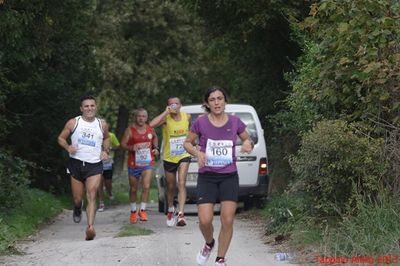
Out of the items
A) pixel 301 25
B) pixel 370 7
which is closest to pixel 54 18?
pixel 301 25

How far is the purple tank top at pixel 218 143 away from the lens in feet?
25.7

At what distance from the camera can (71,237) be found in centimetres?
1152

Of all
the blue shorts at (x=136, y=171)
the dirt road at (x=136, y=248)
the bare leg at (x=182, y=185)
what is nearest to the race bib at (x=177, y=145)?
the bare leg at (x=182, y=185)

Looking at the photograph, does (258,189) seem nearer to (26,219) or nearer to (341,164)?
(26,219)

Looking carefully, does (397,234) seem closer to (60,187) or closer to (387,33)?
(387,33)

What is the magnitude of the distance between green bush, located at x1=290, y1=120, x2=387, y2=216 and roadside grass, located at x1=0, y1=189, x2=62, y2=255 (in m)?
4.04

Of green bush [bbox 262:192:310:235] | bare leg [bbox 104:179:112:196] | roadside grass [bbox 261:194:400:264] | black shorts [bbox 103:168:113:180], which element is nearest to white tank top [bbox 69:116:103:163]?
green bush [bbox 262:192:310:235]

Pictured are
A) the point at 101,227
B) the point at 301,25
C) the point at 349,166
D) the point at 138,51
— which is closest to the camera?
the point at 349,166

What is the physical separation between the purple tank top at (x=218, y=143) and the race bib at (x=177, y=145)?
4.26m

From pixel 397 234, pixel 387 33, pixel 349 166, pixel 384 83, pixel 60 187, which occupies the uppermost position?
pixel 387 33

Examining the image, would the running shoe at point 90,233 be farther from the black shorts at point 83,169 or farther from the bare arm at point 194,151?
the bare arm at point 194,151

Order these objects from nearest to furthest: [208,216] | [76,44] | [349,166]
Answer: [208,216], [349,166], [76,44]

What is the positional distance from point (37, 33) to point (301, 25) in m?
5.61

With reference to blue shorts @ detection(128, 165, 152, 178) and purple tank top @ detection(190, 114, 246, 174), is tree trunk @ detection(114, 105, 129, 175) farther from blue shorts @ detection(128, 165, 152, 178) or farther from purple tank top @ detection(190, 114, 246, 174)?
purple tank top @ detection(190, 114, 246, 174)
